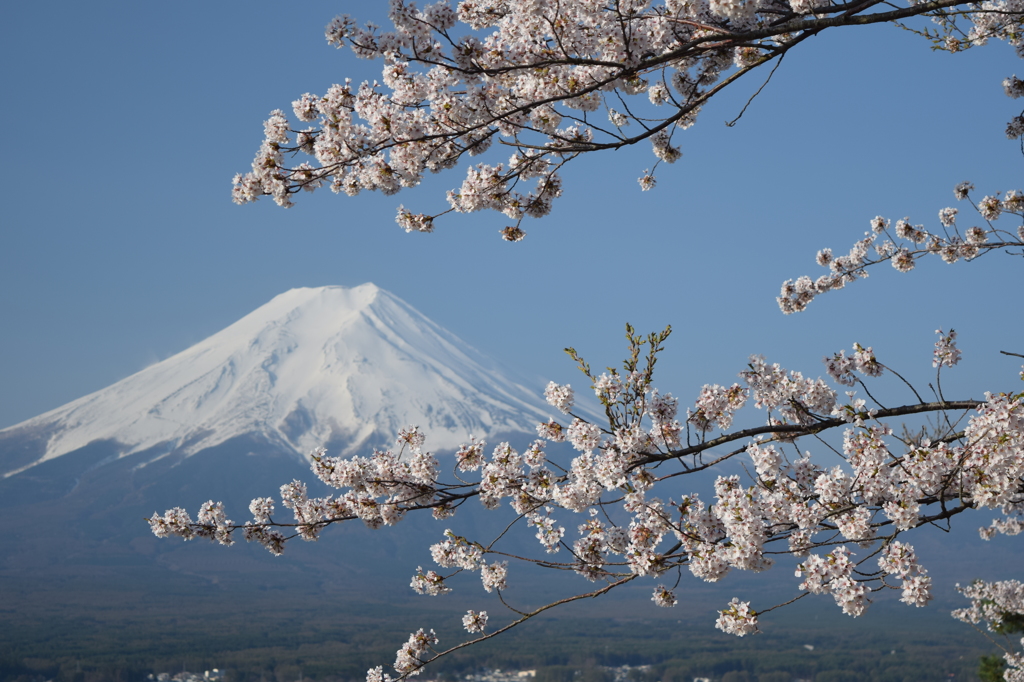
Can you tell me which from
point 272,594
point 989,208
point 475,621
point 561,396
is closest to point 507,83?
point 561,396

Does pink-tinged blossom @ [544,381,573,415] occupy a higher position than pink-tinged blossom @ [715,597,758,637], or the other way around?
pink-tinged blossom @ [544,381,573,415]

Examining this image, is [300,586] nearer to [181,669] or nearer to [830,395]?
[181,669]

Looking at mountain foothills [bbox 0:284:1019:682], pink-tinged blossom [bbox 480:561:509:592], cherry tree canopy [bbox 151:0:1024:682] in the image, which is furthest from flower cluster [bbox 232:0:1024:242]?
mountain foothills [bbox 0:284:1019:682]

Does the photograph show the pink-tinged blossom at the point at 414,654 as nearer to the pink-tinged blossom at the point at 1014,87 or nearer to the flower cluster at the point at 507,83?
the flower cluster at the point at 507,83

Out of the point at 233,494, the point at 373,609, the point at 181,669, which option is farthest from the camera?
the point at 233,494

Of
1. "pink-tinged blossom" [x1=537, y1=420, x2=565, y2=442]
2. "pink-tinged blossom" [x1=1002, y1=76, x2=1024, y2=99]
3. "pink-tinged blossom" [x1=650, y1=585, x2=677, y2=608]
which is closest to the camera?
"pink-tinged blossom" [x1=537, y1=420, x2=565, y2=442]

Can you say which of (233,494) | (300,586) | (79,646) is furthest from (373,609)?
(233,494)

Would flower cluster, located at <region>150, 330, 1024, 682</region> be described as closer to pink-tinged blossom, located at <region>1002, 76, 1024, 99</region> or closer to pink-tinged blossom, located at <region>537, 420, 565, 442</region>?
pink-tinged blossom, located at <region>537, 420, 565, 442</region>

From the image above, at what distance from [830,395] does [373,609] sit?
413ft

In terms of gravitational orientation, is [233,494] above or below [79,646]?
above

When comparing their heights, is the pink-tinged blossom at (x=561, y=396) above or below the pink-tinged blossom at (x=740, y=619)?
above

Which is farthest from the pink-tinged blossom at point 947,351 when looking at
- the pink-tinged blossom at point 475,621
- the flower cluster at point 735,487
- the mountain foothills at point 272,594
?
the mountain foothills at point 272,594

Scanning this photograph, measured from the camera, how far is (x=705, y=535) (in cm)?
369

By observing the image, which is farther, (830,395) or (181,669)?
(181,669)
